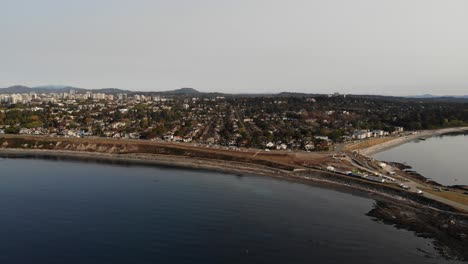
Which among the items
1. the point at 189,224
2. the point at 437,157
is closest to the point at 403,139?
the point at 437,157

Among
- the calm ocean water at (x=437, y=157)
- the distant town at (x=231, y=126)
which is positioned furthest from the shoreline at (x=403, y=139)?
the distant town at (x=231, y=126)

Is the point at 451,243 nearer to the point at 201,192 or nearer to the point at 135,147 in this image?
the point at 201,192

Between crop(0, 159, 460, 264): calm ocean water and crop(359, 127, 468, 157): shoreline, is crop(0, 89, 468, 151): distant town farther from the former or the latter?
crop(0, 159, 460, 264): calm ocean water

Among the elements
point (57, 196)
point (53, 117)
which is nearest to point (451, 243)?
point (57, 196)

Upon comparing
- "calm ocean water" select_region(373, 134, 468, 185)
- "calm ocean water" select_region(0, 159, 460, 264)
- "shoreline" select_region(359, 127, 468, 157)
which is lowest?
"calm ocean water" select_region(0, 159, 460, 264)

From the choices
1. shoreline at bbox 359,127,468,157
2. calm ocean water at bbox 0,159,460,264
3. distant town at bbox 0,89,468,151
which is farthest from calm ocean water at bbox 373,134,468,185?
calm ocean water at bbox 0,159,460,264
